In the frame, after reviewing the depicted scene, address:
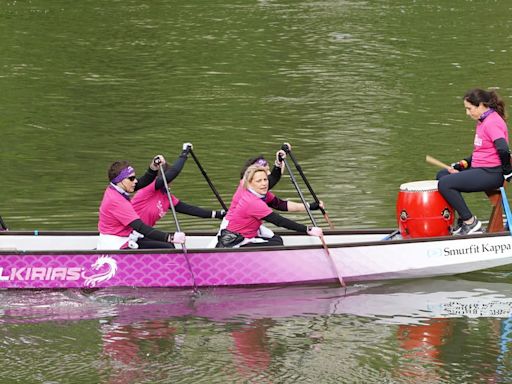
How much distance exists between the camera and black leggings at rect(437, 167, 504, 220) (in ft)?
50.0

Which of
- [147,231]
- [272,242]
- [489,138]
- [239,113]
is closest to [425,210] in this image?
[489,138]

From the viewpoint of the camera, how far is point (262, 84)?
31312 mm

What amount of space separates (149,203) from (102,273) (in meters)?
1.39

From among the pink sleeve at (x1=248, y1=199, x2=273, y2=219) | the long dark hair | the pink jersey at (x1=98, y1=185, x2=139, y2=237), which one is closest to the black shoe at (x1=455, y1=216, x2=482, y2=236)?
the long dark hair

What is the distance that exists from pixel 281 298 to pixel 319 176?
21.8 feet

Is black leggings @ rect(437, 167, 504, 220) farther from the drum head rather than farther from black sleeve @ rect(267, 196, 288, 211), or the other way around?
black sleeve @ rect(267, 196, 288, 211)

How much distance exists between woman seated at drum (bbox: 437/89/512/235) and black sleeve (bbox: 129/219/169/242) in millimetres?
3207

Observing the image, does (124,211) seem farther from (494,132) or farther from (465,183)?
(494,132)

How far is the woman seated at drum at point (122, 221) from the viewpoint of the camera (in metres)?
15.0

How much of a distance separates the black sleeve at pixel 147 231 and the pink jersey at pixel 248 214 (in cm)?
87

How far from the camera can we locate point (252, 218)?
15.3m

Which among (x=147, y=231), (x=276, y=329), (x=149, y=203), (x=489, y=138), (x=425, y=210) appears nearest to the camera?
(x=276, y=329)

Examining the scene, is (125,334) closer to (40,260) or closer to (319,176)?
(40,260)

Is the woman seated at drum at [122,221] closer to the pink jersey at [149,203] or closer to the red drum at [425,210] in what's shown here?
the pink jersey at [149,203]
